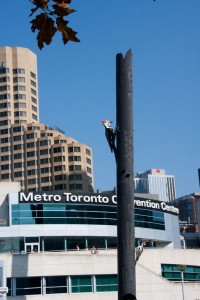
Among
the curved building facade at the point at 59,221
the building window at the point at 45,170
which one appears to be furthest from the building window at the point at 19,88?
the curved building facade at the point at 59,221

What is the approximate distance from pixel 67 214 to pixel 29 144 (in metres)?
93.4

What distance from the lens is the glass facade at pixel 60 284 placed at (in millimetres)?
58188

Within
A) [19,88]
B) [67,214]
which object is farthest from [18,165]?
[67,214]

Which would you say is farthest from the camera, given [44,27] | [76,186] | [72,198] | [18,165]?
[18,165]

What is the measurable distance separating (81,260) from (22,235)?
44.5 ft

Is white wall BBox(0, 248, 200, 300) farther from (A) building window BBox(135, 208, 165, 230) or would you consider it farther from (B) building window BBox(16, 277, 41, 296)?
(A) building window BBox(135, 208, 165, 230)

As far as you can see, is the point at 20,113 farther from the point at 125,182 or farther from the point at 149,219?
the point at 125,182

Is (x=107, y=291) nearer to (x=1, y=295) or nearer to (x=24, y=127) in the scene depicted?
(x=1, y=295)

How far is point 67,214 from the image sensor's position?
75.5 metres

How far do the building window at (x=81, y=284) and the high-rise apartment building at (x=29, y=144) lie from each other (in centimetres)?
9732

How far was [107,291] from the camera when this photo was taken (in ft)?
200

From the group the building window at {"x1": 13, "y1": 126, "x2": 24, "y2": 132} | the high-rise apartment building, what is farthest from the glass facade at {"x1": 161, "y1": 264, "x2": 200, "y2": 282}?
the building window at {"x1": 13, "y1": 126, "x2": 24, "y2": 132}

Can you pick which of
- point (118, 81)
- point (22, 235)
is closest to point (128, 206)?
point (118, 81)

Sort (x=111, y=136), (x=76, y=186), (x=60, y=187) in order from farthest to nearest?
(x=60, y=187), (x=76, y=186), (x=111, y=136)
